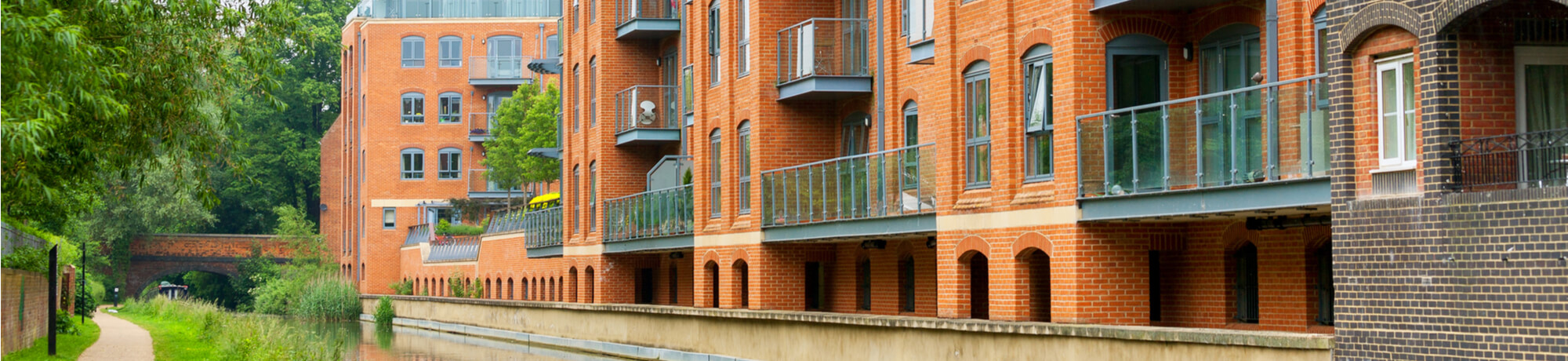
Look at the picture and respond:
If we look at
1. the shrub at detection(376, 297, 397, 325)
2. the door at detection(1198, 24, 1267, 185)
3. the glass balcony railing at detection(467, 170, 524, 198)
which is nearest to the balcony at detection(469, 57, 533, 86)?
the glass balcony railing at detection(467, 170, 524, 198)

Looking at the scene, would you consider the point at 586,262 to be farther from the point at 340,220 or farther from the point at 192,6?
the point at 340,220

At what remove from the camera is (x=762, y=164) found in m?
28.3

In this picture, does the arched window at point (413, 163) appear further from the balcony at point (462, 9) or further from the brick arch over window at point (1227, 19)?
the brick arch over window at point (1227, 19)

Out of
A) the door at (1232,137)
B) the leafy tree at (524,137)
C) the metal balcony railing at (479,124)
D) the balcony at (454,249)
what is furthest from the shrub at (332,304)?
the door at (1232,137)

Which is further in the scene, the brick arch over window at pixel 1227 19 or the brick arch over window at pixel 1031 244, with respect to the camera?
the brick arch over window at pixel 1031 244

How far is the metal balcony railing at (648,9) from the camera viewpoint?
35125 millimetres

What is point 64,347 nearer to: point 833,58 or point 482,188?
point 833,58

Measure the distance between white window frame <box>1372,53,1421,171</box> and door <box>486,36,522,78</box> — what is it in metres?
55.6

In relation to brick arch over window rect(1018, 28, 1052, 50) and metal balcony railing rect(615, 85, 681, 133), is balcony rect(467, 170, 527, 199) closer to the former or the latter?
metal balcony railing rect(615, 85, 681, 133)

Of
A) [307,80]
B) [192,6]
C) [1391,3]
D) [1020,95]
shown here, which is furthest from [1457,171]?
[307,80]

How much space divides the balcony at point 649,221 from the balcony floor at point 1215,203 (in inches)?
600

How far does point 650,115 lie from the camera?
116 feet

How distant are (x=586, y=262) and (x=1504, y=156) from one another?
27.5 m

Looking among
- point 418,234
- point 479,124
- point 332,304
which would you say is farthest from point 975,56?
point 479,124
